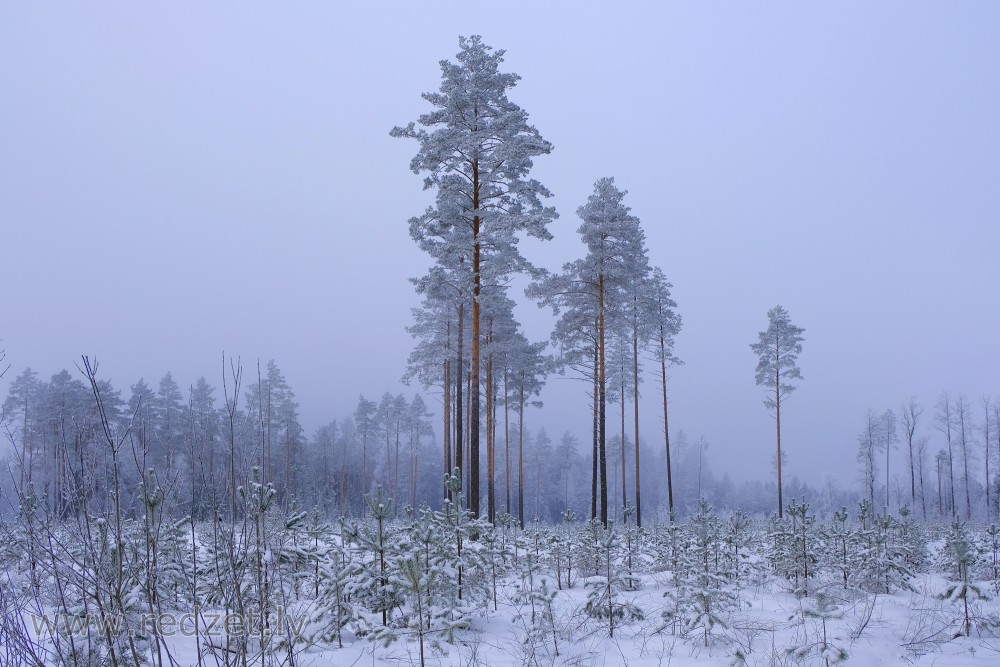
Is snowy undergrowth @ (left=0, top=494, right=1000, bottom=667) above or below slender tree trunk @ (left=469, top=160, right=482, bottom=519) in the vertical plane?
below

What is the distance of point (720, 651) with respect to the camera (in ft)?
18.5

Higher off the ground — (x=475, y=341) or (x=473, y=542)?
(x=475, y=341)

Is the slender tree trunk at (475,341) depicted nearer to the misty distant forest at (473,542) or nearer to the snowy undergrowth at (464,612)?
the misty distant forest at (473,542)

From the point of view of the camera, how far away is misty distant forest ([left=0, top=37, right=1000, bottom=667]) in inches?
150

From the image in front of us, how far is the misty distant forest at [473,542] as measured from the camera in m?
3.82

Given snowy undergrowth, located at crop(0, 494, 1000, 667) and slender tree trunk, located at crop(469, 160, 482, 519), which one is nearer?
snowy undergrowth, located at crop(0, 494, 1000, 667)

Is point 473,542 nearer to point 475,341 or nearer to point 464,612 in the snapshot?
point 464,612

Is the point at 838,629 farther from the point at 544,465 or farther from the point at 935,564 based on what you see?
the point at 544,465

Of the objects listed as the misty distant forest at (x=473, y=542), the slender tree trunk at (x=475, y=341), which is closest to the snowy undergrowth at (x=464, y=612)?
the misty distant forest at (x=473, y=542)

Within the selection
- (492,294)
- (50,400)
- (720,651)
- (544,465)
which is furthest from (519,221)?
(544,465)

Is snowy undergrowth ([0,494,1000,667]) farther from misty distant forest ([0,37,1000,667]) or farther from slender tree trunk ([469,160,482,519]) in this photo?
slender tree trunk ([469,160,482,519])

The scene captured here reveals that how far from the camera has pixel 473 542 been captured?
28.8 ft

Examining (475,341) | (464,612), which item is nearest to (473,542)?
(464,612)

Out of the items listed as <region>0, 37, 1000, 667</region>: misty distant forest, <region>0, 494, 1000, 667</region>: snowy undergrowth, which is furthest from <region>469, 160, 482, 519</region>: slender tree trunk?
<region>0, 494, 1000, 667</region>: snowy undergrowth
